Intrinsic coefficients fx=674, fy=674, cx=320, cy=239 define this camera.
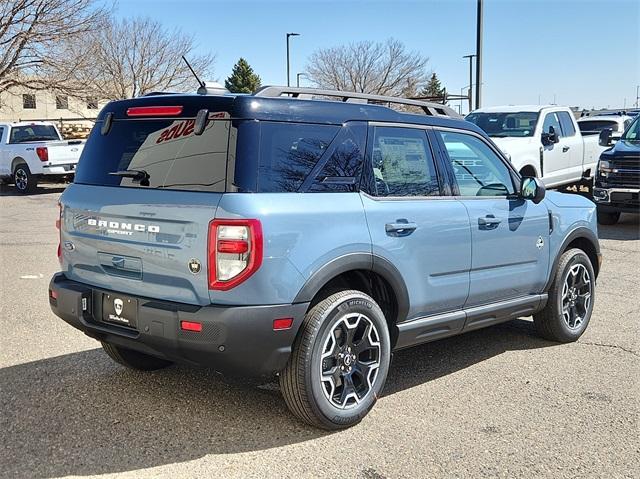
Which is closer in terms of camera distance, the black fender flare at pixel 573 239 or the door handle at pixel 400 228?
the door handle at pixel 400 228

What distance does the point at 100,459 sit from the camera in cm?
340

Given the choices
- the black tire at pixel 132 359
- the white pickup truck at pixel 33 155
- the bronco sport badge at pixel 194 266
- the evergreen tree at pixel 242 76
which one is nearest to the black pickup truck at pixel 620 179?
the black tire at pixel 132 359

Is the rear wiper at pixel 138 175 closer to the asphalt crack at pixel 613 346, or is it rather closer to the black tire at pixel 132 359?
the black tire at pixel 132 359

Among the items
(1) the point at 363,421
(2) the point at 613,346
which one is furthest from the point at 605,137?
(1) the point at 363,421

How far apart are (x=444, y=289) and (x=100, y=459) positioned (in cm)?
227

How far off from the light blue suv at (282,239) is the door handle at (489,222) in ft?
0.04

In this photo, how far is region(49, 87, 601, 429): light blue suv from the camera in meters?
3.40

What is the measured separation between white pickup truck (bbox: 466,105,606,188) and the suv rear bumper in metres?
8.91

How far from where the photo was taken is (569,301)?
5.49 m

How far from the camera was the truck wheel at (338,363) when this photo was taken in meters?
3.61

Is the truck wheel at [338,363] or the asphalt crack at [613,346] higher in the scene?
the truck wheel at [338,363]

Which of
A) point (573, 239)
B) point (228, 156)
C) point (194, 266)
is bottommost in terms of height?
point (573, 239)

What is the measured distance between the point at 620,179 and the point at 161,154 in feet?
31.6

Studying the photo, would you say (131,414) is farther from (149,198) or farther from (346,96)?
(346,96)
